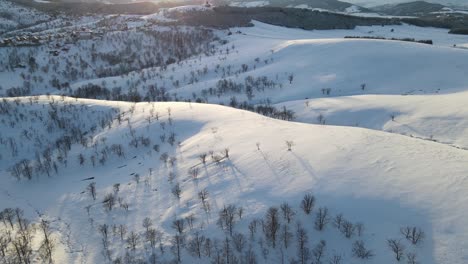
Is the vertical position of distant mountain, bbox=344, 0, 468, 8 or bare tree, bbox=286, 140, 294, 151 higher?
distant mountain, bbox=344, 0, 468, 8

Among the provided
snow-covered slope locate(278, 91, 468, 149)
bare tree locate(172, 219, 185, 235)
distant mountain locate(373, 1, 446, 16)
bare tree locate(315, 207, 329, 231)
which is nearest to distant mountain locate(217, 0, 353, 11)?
distant mountain locate(373, 1, 446, 16)

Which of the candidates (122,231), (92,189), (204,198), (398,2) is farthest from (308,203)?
(398,2)

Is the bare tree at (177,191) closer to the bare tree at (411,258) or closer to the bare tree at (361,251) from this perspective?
the bare tree at (361,251)

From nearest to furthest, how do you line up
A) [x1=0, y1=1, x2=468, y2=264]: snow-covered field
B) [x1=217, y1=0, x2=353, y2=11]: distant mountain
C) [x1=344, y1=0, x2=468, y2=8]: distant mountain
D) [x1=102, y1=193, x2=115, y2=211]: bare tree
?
[x1=0, y1=1, x2=468, y2=264]: snow-covered field
[x1=102, y1=193, x2=115, y2=211]: bare tree
[x1=344, y1=0, x2=468, y2=8]: distant mountain
[x1=217, y1=0, x2=353, y2=11]: distant mountain

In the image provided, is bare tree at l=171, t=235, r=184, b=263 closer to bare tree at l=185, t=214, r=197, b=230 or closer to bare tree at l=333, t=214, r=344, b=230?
bare tree at l=185, t=214, r=197, b=230

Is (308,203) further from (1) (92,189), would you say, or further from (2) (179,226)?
(1) (92,189)

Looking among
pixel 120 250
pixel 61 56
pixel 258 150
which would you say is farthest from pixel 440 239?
pixel 61 56

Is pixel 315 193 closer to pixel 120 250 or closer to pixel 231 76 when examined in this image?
pixel 120 250
